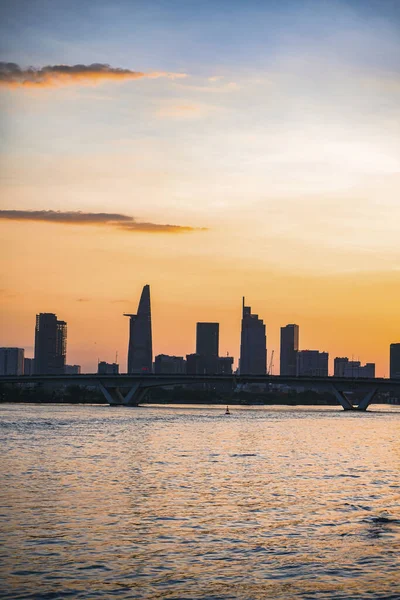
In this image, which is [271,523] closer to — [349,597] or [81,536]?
[81,536]

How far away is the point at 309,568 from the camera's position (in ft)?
111

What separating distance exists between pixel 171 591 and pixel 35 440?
74802mm

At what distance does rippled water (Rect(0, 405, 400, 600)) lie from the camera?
31.0 meters

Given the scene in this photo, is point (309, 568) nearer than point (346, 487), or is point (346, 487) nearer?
point (309, 568)

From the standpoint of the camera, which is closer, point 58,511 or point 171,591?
point 171,591

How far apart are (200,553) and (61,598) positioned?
8853mm

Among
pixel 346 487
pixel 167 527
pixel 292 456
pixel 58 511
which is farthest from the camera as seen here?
pixel 292 456

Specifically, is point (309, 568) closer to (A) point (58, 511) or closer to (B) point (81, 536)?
(B) point (81, 536)

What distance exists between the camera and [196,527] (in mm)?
41844

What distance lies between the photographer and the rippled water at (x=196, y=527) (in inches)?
1222

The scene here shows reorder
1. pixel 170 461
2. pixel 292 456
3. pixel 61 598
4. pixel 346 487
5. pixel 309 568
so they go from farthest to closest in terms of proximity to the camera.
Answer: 1. pixel 292 456
2. pixel 170 461
3. pixel 346 487
4. pixel 309 568
5. pixel 61 598

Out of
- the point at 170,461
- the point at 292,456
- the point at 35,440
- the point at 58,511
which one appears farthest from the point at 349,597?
the point at 35,440

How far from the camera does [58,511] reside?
149ft

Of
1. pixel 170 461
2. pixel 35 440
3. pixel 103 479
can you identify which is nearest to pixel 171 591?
pixel 103 479
